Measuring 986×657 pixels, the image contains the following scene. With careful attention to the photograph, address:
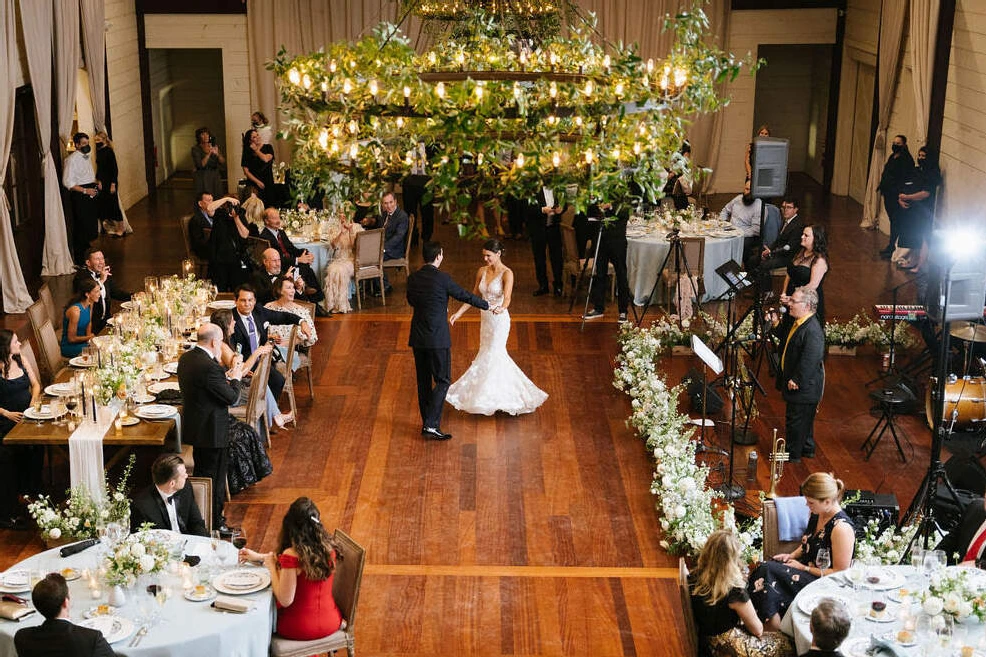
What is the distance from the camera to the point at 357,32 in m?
18.4

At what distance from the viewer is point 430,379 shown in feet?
29.4

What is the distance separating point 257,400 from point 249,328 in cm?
61

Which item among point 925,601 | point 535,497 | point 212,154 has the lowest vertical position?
point 535,497

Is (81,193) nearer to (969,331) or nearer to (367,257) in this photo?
(367,257)

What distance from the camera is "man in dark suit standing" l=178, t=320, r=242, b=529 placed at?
723cm

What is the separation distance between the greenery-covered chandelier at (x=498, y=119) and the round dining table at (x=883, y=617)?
6.61 feet

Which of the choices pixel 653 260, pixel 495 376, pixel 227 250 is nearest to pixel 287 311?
pixel 495 376

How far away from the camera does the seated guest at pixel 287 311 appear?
9375 mm

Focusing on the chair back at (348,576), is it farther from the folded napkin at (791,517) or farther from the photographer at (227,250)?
the photographer at (227,250)

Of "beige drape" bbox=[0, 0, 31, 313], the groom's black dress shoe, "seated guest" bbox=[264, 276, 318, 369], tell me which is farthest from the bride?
"beige drape" bbox=[0, 0, 31, 313]

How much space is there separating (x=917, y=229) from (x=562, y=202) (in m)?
9.98

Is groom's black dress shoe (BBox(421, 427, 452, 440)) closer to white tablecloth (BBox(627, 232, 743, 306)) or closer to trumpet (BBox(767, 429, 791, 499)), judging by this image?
trumpet (BBox(767, 429, 791, 499))

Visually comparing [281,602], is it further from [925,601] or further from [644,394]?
[644,394]

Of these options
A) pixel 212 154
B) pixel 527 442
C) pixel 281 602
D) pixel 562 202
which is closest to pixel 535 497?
pixel 527 442
